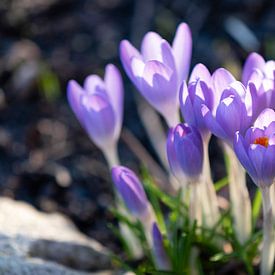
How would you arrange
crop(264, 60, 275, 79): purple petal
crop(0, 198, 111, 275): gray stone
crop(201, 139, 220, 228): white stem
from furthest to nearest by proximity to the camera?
1. crop(0, 198, 111, 275): gray stone
2. crop(201, 139, 220, 228): white stem
3. crop(264, 60, 275, 79): purple petal

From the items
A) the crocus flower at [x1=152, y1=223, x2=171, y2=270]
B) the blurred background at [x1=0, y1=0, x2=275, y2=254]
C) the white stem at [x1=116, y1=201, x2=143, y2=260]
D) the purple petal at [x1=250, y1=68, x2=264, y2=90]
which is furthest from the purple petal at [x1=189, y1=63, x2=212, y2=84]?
the blurred background at [x1=0, y1=0, x2=275, y2=254]

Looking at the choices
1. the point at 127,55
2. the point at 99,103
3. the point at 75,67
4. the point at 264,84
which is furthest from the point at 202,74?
the point at 75,67

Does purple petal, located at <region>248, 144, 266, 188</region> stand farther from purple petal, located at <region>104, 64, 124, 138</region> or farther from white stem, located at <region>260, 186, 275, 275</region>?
purple petal, located at <region>104, 64, 124, 138</region>

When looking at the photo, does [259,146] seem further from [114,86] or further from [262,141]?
[114,86]

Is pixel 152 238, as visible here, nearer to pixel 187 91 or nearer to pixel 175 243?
pixel 175 243

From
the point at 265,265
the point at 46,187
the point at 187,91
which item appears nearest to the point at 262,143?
the point at 187,91

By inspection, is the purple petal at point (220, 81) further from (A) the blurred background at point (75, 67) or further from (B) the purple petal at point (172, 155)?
(A) the blurred background at point (75, 67)
